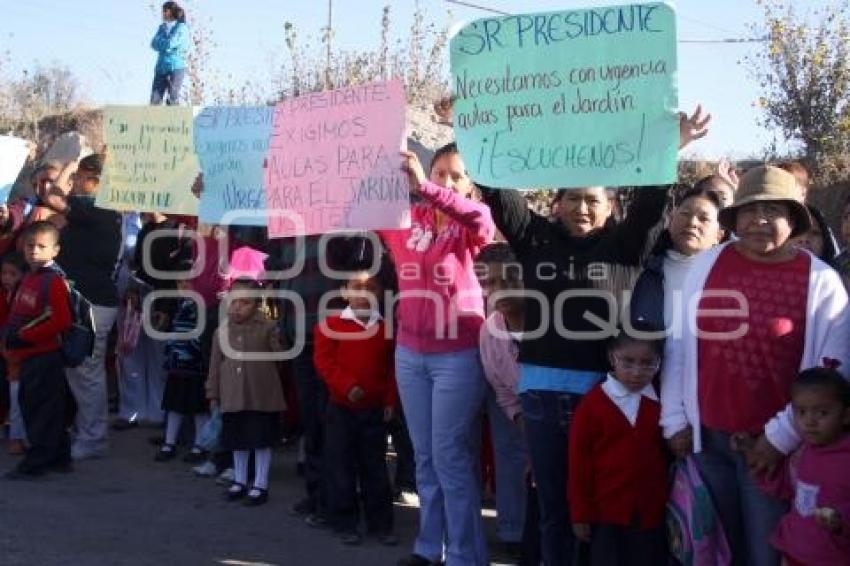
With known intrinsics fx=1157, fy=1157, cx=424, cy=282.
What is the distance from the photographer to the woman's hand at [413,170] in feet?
16.7

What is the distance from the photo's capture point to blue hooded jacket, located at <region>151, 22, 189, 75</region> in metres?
14.7

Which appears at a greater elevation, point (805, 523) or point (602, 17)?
point (602, 17)

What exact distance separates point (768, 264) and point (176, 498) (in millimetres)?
4326

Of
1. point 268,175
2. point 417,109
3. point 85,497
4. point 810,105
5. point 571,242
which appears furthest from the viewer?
point 810,105

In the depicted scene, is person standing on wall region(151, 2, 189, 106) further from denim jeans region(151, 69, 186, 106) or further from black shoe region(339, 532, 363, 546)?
black shoe region(339, 532, 363, 546)

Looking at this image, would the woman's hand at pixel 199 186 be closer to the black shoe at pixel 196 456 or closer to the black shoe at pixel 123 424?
the black shoe at pixel 196 456

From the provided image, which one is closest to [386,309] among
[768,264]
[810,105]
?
[768,264]

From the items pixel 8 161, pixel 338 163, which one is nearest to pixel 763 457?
pixel 338 163

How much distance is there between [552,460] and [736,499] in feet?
2.58

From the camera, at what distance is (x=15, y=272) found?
7.96 m

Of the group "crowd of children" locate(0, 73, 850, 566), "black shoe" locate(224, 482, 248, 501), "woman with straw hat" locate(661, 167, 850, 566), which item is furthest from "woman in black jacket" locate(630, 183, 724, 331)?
"black shoe" locate(224, 482, 248, 501)

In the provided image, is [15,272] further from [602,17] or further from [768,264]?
[768,264]

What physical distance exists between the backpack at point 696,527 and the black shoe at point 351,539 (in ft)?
7.80

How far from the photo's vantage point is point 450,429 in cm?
518
